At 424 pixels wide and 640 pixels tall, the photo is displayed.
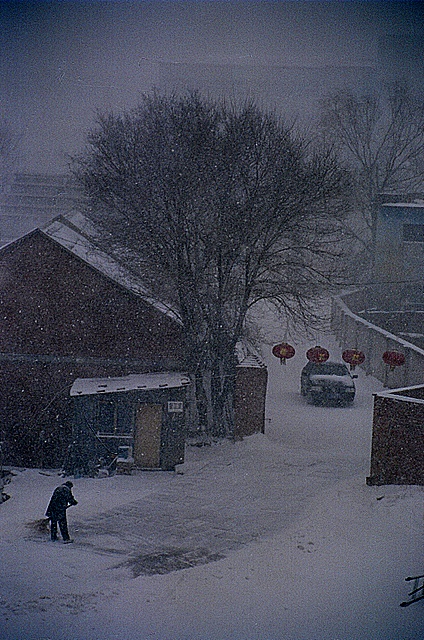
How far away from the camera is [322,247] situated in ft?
→ 11.5

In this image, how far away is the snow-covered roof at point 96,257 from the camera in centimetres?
356

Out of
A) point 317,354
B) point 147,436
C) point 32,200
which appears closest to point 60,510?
point 147,436

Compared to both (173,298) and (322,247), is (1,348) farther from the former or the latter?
(322,247)

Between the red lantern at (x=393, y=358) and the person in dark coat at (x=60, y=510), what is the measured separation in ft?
8.52

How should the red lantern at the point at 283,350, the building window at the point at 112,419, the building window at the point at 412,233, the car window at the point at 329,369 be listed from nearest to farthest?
the building window at the point at 412,233
the building window at the point at 112,419
the red lantern at the point at 283,350
the car window at the point at 329,369

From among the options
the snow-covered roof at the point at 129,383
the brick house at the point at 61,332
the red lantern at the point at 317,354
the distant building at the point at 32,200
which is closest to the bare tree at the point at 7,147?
the distant building at the point at 32,200

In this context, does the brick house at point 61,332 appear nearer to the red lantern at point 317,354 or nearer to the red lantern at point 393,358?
the red lantern at point 317,354

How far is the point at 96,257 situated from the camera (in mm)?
3684

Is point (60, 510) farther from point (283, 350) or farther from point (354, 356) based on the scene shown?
point (354, 356)

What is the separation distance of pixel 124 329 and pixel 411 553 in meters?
2.01

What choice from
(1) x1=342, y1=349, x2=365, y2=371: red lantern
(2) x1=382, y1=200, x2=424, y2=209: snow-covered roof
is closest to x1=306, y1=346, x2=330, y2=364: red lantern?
(1) x1=342, y1=349, x2=365, y2=371: red lantern

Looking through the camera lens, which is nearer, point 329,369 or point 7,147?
point 7,147

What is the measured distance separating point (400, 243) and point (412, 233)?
90mm

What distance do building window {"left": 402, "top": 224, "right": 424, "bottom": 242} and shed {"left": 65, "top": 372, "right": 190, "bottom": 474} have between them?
57.1 inches
